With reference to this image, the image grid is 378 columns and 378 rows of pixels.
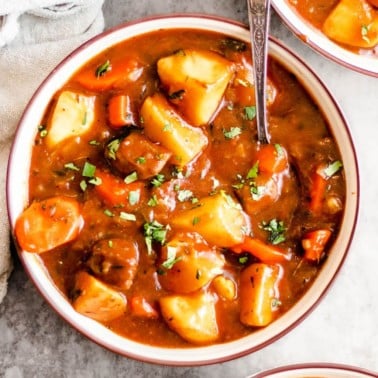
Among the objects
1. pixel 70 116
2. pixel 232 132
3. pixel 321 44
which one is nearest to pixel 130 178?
pixel 70 116

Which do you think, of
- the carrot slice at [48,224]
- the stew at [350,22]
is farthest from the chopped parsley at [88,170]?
the stew at [350,22]

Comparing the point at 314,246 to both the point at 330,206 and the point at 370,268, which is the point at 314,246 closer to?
the point at 330,206

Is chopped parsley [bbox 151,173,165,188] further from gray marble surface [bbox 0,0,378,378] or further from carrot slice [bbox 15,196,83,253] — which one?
gray marble surface [bbox 0,0,378,378]

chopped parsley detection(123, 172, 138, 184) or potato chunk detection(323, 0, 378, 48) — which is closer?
chopped parsley detection(123, 172, 138, 184)

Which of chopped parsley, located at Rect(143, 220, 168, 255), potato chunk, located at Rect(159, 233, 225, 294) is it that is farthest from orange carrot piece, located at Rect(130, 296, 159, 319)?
chopped parsley, located at Rect(143, 220, 168, 255)

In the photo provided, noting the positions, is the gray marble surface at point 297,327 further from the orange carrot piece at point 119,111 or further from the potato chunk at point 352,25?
the orange carrot piece at point 119,111

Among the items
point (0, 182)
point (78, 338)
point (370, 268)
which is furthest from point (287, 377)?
point (0, 182)

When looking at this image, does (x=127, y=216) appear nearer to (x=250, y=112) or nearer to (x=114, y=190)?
(x=114, y=190)
